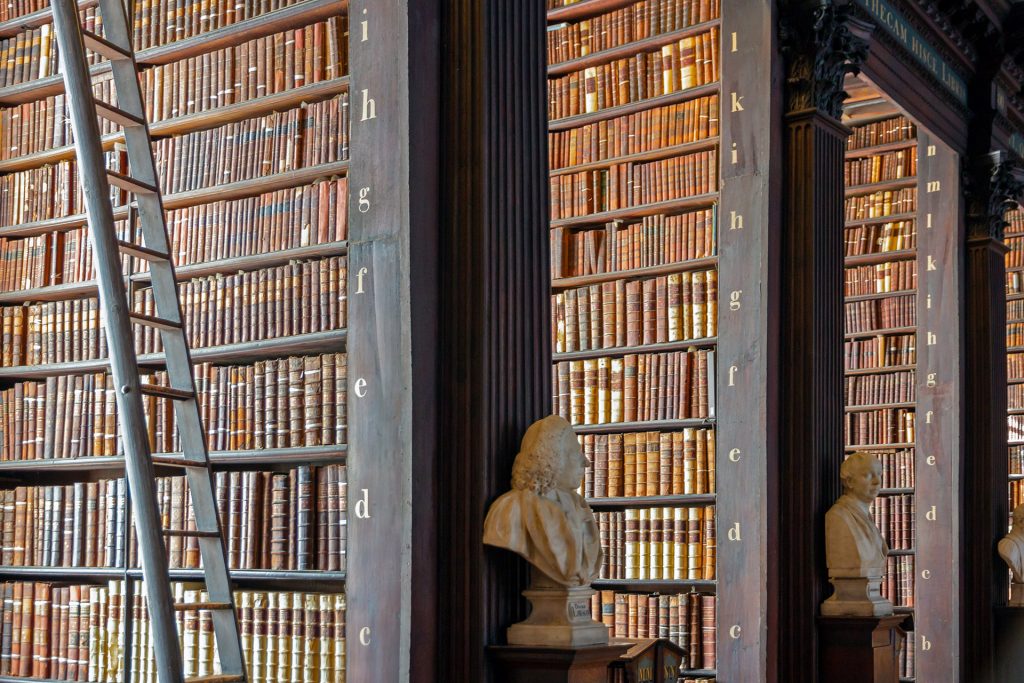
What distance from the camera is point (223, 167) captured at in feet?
15.5

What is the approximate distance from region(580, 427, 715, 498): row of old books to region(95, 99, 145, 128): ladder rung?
2796mm

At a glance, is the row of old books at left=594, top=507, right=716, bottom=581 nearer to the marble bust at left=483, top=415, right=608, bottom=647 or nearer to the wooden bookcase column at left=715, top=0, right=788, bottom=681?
the wooden bookcase column at left=715, top=0, right=788, bottom=681

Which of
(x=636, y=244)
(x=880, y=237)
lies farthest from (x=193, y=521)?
(x=880, y=237)

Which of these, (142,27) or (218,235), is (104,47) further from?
(142,27)

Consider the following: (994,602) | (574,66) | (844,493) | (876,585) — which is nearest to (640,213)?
(574,66)

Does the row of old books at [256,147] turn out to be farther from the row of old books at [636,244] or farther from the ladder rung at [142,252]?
the row of old books at [636,244]

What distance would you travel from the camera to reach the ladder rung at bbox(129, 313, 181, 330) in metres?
3.27

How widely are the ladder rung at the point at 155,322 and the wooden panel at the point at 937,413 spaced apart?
205 inches

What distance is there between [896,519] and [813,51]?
3.07 meters

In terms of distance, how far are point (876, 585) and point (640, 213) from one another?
6.22 ft

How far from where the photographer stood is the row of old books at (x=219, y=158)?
4398mm

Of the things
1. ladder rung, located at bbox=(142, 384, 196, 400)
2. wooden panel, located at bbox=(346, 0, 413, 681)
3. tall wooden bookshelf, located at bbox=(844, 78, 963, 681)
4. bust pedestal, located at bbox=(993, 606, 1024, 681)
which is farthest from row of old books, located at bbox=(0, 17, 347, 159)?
bust pedestal, located at bbox=(993, 606, 1024, 681)

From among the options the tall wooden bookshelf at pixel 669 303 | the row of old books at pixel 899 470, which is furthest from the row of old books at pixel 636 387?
the row of old books at pixel 899 470

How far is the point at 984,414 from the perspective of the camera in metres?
7.75
